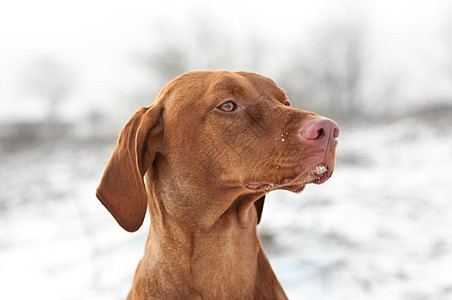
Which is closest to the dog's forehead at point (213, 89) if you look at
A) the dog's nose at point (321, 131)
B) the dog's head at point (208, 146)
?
the dog's head at point (208, 146)

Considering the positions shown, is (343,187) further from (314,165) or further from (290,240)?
(314,165)

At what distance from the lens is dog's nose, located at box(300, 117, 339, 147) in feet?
5.60

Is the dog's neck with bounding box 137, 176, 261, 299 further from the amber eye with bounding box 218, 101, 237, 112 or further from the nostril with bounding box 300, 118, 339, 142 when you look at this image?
the nostril with bounding box 300, 118, 339, 142

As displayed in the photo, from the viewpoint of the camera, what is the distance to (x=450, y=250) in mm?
4695

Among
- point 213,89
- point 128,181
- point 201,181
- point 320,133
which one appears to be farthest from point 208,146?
point 320,133

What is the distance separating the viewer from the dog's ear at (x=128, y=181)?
2.11 m

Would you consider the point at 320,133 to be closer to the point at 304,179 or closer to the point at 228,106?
the point at 304,179

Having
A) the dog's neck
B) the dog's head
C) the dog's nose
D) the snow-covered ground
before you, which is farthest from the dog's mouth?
the snow-covered ground

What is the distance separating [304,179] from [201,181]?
0.59 meters

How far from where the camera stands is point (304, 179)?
6.01ft

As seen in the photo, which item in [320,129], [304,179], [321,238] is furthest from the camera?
[321,238]

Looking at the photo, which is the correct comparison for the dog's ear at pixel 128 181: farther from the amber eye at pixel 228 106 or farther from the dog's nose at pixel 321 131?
the dog's nose at pixel 321 131

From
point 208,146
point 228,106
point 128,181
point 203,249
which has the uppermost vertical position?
point 228,106

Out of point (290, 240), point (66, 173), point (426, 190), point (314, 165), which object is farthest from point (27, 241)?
point (426, 190)
